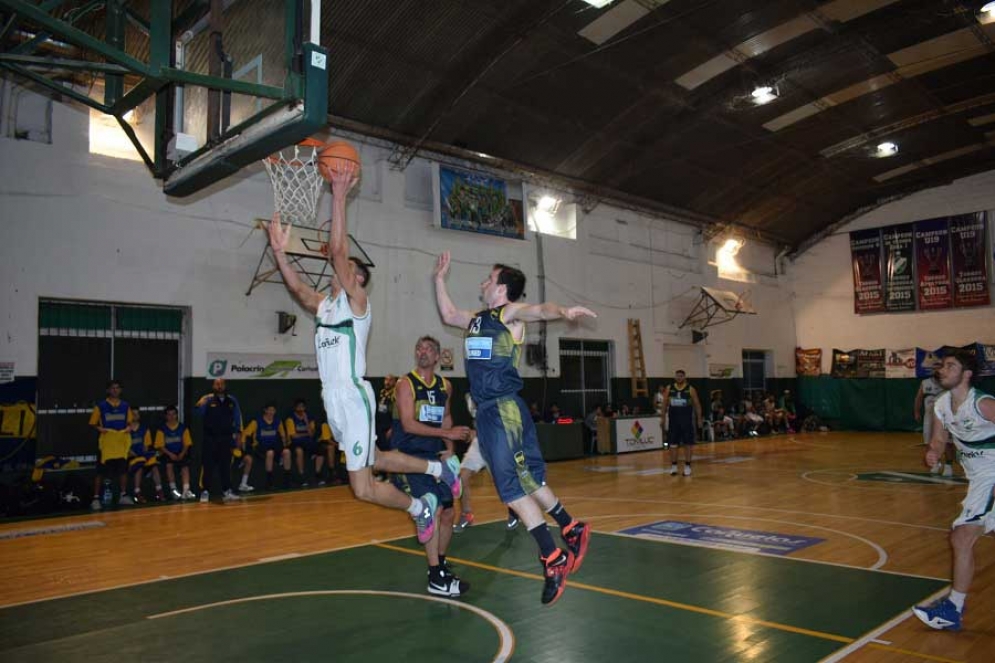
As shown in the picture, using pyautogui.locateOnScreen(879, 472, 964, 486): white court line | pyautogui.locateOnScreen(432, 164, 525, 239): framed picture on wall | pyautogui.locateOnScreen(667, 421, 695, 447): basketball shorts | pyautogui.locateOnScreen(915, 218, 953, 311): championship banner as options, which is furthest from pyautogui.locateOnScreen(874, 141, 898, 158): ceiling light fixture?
pyautogui.locateOnScreen(667, 421, 695, 447): basketball shorts

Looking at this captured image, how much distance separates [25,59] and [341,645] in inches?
218

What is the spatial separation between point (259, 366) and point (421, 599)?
9.28 m

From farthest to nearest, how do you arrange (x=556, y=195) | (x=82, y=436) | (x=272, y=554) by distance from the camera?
(x=556, y=195), (x=82, y=436), (x=272, y=554)

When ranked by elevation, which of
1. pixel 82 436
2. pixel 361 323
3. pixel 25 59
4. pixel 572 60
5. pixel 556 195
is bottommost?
pixel 82 436

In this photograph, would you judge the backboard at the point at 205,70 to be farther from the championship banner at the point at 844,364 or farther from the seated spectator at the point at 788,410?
the championship banner at the point at 844,364

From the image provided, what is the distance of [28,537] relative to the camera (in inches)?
339

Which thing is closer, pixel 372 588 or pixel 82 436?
pixel 372 588

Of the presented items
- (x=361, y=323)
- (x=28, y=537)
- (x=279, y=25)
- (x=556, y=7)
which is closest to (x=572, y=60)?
(x=556, y=7)

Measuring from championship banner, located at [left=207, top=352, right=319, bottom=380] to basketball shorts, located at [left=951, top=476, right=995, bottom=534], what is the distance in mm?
10402

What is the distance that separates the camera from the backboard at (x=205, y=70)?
5.40m

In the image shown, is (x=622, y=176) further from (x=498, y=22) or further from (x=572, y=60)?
(x=498, y=22)

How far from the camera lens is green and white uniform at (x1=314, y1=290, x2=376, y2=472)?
5.02 meters

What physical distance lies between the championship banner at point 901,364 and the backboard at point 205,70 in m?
25.4

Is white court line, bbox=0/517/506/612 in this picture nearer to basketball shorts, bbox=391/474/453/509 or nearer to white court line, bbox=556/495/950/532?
basketball shorts, bbox=391/474/453/509
